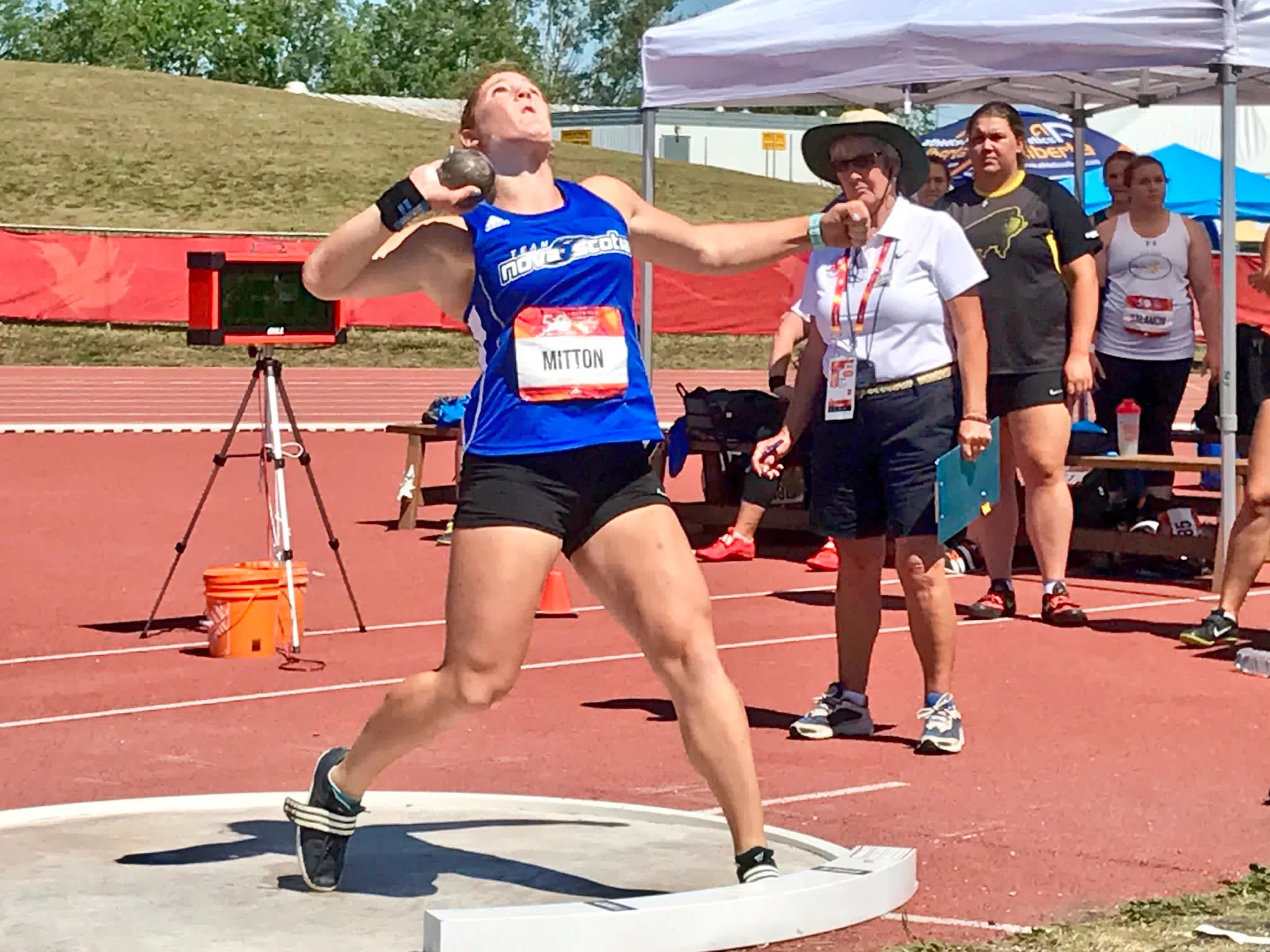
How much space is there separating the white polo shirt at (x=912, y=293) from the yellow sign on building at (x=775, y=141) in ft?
222

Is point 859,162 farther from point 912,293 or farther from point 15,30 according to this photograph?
point 15,30

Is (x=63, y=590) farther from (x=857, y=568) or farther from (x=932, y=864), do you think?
(x=932, y=864)

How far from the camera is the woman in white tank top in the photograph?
43.6 ft

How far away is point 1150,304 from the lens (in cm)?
1341

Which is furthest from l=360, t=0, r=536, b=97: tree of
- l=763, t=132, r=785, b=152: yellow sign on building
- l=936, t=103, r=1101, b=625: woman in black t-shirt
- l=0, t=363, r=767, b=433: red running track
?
l=936, t=103, r=1101, b=625: woman in black t-shirt

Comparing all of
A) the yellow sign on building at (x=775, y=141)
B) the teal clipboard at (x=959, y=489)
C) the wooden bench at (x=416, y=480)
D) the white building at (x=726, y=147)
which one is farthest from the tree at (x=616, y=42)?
the teal clipboard at (x=959, y=489)

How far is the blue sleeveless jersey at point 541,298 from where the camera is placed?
5492 mm

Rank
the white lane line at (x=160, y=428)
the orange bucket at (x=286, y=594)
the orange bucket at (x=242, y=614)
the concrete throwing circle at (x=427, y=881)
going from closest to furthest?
the concrete throwing circle at (x=427, y=881) < the orange bucket at (x=242, y=614) < the orange bucket at (x=286, y=594) < the white lane line at (x=160, y=428)

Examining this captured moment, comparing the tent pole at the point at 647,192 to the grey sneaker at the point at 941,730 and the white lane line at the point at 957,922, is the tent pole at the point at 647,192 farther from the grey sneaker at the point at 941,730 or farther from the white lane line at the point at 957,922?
the white lane line at the point at 957,922

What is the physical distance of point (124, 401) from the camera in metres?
30.0

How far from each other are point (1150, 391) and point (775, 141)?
209 ft

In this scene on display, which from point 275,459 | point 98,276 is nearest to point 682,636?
point 275,459

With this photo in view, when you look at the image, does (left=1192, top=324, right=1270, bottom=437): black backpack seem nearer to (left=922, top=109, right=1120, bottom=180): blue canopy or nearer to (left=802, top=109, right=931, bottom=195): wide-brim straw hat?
(left=922, top=109, right=1120, bottom=180): blue canopy

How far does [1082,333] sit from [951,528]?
3550 mm
